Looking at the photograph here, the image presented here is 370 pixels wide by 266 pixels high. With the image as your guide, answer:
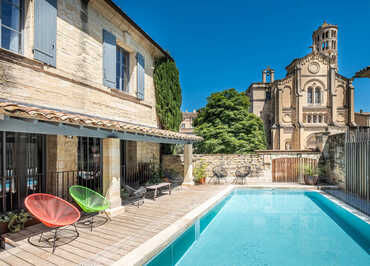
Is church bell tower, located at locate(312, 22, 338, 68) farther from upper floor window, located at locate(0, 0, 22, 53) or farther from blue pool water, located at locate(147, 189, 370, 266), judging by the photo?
upper floor window, located at locate(0, 0, 22, 53)

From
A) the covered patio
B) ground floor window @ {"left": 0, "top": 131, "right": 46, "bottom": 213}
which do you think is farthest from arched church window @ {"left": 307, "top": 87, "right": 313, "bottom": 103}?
ground floor window @ {"left": 0, "top": 131, "right": 46, "bottom": 213}

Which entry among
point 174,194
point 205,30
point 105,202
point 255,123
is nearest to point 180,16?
point 205,30

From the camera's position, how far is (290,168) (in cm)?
1215

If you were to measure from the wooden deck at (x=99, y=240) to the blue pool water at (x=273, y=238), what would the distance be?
62 cm

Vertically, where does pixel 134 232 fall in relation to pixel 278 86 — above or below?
below

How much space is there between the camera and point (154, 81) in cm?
1059

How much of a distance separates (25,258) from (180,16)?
57.1ft

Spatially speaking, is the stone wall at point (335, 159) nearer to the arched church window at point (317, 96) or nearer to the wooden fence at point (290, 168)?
the wooden fence at point (290, 168)

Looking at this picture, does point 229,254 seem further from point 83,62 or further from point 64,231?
point 83,62

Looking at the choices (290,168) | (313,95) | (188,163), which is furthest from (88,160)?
(313,95)

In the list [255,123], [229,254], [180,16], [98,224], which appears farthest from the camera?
[255,123]

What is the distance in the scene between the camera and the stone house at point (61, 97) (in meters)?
4.58

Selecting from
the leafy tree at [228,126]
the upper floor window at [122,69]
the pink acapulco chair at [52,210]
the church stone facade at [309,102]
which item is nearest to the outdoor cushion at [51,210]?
the pink acapulco chair at [52,210]

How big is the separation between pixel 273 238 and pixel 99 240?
3992 mm
